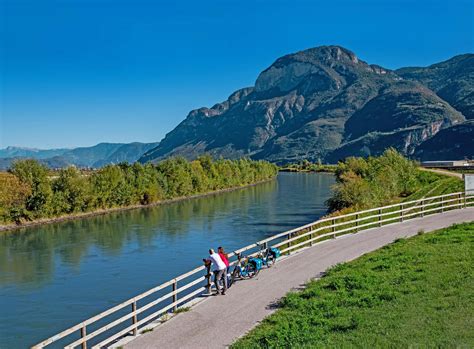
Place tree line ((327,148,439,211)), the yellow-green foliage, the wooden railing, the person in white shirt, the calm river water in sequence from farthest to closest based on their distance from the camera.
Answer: tree line ((327,148,439,211)) → the yellow-green foliage → the calm river water → the person in white shirt → the wooden railing

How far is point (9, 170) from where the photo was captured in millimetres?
76312

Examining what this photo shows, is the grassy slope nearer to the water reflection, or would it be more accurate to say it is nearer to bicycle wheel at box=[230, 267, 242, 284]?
the water reflection

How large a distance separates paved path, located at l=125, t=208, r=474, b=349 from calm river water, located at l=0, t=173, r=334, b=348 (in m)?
10.1

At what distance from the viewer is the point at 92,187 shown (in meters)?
83.9

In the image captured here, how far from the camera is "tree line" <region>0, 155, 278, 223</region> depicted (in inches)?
2790

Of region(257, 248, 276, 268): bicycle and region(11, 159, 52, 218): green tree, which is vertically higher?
region(11, 159, 52, 218): green tree

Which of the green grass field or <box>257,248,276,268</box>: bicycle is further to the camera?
<box>257,248,276,268</box>: bicycle

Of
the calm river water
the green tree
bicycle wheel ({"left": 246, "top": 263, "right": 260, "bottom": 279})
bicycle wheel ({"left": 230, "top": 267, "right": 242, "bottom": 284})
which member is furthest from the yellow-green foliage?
the green tree

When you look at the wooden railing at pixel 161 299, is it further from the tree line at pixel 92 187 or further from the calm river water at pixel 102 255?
the tree line at pixel 92 187

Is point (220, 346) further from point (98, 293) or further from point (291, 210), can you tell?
point (291, 210)

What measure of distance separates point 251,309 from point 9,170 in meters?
69.2

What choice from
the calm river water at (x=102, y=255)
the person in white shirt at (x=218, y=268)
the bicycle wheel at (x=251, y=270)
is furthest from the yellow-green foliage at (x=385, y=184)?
the person in white shirt at (x=218, y=268)

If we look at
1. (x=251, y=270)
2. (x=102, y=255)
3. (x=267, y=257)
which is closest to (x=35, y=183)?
(x=102, y=255)

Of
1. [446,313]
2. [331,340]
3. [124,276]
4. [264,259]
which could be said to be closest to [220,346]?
[331,340]
